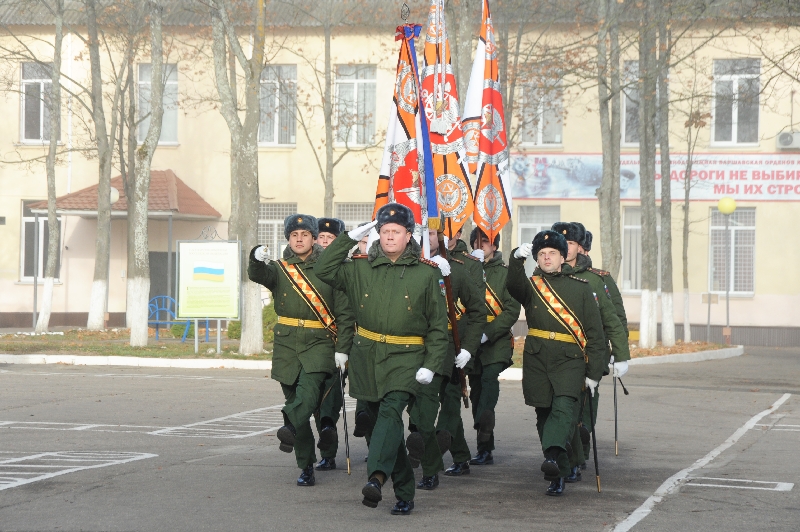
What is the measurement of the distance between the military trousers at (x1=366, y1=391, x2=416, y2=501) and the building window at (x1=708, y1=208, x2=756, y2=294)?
28.0 metres

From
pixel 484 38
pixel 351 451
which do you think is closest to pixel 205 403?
pixel 351 451

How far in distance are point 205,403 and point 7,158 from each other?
76.3 ft

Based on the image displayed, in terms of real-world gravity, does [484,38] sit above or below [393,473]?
above

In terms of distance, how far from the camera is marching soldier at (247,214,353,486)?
892 centimetres

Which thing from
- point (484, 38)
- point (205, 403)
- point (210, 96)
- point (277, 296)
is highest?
point (210, 96)

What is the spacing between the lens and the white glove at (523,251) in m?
8.38

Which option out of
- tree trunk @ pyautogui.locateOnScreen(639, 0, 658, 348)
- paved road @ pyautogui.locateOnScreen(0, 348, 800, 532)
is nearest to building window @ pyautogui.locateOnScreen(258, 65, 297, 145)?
tree trunk @ pyautogui.locateOnScreen(639, 0, 658, 348)

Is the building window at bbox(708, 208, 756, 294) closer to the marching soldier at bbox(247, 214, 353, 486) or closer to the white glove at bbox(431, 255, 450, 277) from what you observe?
the marching soldier at bbox(247, 214, 353, 486)

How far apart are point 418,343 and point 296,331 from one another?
4.84 ft

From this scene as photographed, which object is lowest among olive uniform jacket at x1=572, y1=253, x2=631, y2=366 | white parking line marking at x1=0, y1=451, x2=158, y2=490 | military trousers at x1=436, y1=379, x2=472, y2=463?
white parking line marking at x1=0, y1=451, x2=158, y2=490

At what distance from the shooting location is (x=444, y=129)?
1138 centimetres

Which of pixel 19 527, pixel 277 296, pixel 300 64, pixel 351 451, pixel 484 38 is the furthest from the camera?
pixel 300 64

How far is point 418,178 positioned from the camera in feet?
32.3

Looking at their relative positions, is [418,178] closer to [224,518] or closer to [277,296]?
[277,296]
